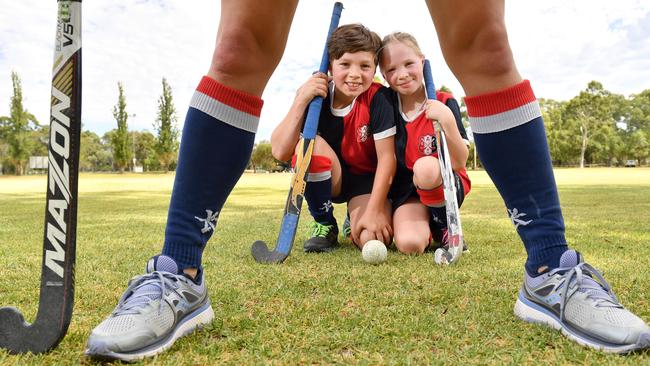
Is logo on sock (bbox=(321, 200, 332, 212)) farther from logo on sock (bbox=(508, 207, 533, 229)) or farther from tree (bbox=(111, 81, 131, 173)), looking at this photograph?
tree (bbox=(111, 81, 131, 173))

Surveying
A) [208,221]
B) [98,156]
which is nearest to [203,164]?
[208,221]

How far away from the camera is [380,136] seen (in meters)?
3.20

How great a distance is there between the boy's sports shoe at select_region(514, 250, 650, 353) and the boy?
161cm

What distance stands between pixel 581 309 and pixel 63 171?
4.57ft

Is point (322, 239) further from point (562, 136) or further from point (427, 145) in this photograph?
point (562, 136)

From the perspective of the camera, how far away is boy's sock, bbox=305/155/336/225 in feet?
10.7

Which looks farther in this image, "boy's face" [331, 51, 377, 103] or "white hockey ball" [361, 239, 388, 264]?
"boy's face" [331, 51, 377, 103]

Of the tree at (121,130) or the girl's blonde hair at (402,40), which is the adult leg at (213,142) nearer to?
the girl's blonde hair at (402,40)

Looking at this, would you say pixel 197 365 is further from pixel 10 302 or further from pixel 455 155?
pixel 455 155

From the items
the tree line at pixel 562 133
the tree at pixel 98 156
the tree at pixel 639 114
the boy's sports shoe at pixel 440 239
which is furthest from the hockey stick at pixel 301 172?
the tree at pixel 98 156

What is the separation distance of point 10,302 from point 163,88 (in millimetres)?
52903

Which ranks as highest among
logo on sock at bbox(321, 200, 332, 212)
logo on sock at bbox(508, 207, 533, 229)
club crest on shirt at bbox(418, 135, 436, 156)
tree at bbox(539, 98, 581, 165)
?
tree at bbox(539, 98, 581, 165)

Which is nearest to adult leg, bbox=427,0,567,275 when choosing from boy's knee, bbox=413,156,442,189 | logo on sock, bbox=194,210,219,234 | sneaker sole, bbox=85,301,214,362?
logo on sock, bbox=194,210,219,234

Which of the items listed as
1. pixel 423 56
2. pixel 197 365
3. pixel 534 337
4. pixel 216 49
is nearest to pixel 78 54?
pixel 216 49
